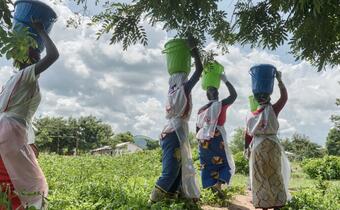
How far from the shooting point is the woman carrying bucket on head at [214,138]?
22.8 ft

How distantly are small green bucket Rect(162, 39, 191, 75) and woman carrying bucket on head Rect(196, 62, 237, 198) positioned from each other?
165cm

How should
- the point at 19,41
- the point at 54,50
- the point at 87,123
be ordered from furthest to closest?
the point at 87,123
the point at 54,50
the point at 19,41

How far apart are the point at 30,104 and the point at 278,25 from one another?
6.43ft

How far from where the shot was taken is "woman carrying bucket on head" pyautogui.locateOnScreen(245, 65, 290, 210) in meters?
5.56

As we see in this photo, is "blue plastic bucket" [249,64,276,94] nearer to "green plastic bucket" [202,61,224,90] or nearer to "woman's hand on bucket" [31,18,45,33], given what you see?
"green plastic bucket" [202,61,224,90]

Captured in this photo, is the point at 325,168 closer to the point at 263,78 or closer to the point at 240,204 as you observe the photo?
the point at 240,204

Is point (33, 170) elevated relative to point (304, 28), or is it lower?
lower

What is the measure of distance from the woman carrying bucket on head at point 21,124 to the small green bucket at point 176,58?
1.96 m

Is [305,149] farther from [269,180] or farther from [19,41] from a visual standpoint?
[19,41]

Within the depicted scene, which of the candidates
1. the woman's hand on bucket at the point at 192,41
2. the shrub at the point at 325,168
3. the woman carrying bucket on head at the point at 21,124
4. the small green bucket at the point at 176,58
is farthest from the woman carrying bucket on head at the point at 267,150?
the shrub at the point at 325,168

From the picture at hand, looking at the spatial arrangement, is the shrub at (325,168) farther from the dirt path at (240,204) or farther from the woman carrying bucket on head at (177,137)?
the woman carrying bucket on head at (177,137)

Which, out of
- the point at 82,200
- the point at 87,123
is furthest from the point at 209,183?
the point at 87,123

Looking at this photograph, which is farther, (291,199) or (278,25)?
(291,199)

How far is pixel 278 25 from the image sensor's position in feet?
11.4
